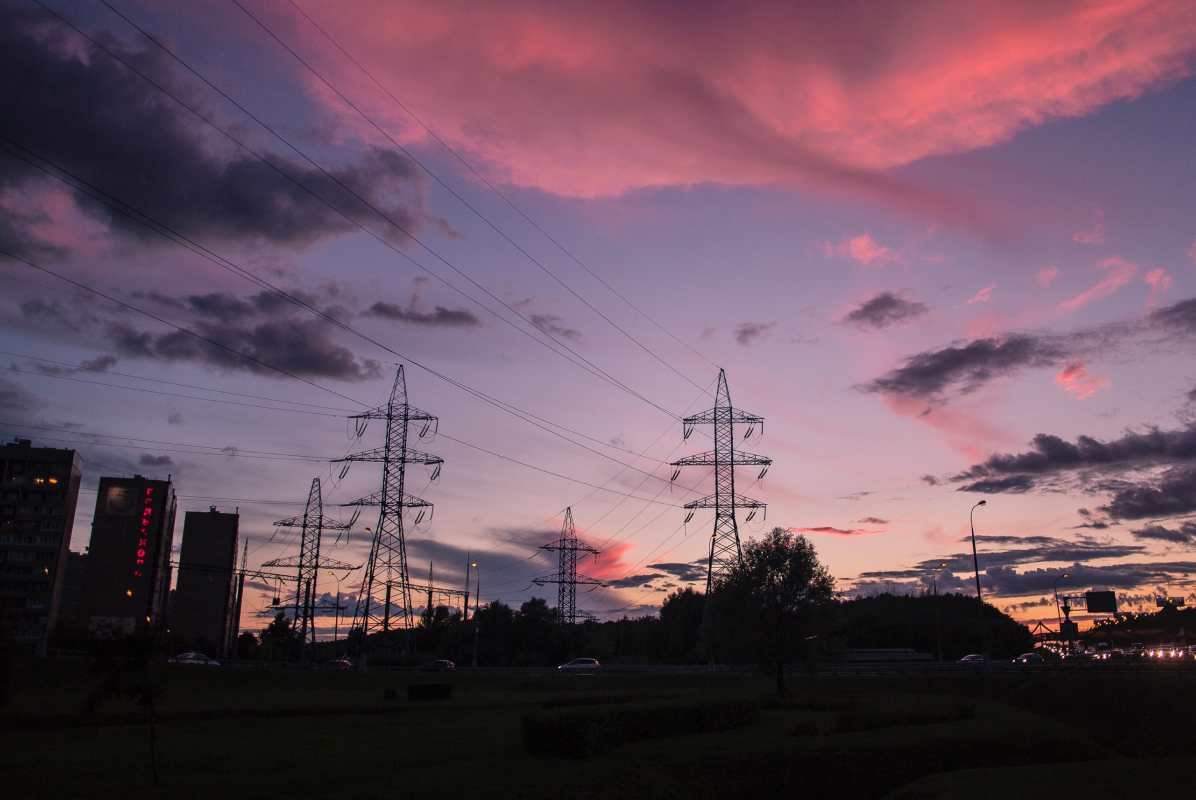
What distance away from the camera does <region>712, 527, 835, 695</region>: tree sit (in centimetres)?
5184

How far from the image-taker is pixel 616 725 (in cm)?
2794

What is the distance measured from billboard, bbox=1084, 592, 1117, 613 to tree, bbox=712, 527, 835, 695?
59.0m

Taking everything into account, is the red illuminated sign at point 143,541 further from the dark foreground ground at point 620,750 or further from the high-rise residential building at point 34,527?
the dark foreground ground at point 620,750

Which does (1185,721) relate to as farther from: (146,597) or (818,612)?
(146,597)

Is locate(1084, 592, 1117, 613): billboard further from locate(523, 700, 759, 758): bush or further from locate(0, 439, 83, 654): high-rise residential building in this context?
locate(0, 439, 83, 654): high-rise residential building

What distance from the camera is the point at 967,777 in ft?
77.7

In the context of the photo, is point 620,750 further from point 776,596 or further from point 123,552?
point 123,552

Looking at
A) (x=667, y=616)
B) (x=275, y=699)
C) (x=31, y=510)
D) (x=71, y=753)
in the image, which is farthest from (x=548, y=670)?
(x=31, y=510)

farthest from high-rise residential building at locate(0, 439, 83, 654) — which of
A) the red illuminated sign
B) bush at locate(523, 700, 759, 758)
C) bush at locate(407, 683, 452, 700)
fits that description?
bush at locate(523, 700, 759, 758)

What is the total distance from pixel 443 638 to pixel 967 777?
110118mm

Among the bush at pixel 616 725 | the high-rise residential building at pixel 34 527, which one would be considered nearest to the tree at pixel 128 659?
the bush at pixel 616 725

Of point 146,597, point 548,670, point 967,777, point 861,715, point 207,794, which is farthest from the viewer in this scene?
point 146,597

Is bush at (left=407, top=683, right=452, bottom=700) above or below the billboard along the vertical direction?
below

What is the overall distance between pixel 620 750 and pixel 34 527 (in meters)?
164
